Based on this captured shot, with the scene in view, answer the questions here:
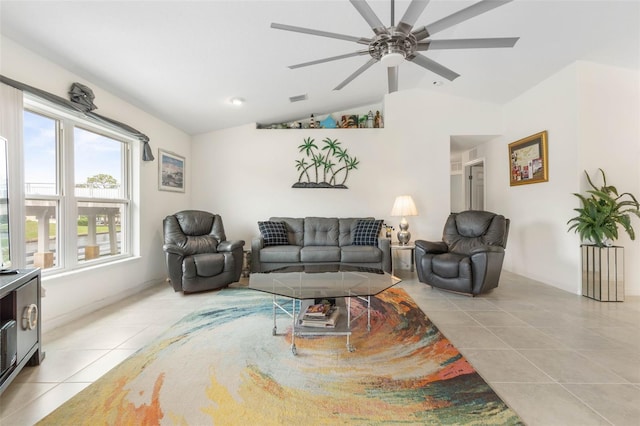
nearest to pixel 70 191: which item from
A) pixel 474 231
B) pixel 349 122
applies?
pixel 349 122

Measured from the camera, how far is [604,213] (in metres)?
2.93

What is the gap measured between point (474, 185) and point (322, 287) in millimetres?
4831

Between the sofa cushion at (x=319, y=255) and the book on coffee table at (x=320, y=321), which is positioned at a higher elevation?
the sofa cushion at (x=319, y=255)

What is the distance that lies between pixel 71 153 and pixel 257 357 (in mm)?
2690

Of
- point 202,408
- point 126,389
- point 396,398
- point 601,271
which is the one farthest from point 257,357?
point 601,271

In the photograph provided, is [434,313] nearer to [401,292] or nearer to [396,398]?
[401,292]

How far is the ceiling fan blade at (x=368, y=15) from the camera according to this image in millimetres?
1508

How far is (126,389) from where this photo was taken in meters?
1.53

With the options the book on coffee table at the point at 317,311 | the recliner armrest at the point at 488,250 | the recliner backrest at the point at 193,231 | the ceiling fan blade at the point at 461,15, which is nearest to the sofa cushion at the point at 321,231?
the recliner backrest at the point at 193,231

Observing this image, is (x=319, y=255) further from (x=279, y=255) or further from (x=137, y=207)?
(x=137, y=207)

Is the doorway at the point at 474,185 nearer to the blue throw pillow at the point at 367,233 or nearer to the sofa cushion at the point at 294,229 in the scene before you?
the blue throw pillow at the point at 367,233

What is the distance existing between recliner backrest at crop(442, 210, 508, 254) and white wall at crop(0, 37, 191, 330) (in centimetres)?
411

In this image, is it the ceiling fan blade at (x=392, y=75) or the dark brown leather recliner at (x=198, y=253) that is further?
the dark brown leather recliner at (x=198, y=253)

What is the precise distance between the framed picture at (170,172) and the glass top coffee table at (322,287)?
2496 mm
